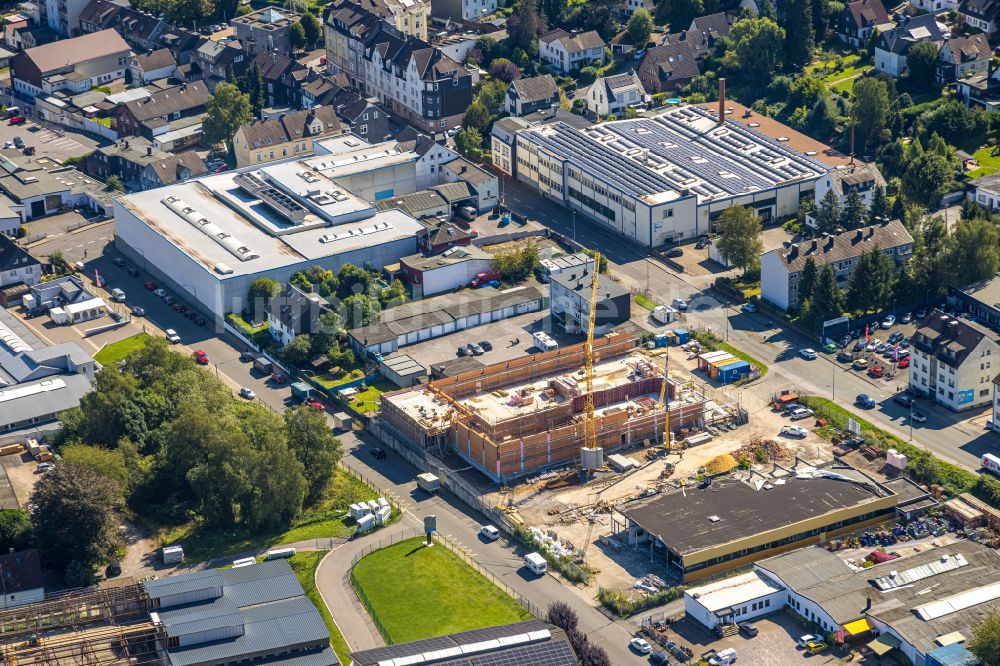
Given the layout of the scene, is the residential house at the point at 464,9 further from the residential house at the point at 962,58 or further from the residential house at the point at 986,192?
the residential house at the point at 986,192

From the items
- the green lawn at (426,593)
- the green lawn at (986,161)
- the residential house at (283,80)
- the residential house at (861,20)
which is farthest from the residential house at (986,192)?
the residential house at (283,80)

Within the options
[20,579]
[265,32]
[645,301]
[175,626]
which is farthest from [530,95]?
[175,626]

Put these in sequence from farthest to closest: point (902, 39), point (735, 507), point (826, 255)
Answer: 1. point (902, 39)
2. point (826, 255)
3. point (735, 507)

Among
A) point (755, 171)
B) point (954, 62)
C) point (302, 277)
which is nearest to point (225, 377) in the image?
point (302, 277)

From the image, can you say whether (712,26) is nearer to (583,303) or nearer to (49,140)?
(583,303)

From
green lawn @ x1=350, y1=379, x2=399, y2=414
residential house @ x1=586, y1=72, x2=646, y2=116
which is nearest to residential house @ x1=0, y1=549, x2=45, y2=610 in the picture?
green lawn @ x1=350, y1=379, x2=399, y2=414

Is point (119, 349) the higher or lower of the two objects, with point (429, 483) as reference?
higher

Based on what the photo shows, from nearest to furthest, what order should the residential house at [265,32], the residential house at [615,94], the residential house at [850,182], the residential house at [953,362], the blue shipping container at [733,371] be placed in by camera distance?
the residential house at [953,362], the blue shipping container at [733,371], the residential house at [850,182], the residential house at [615,94], the residential house at [265,32]
